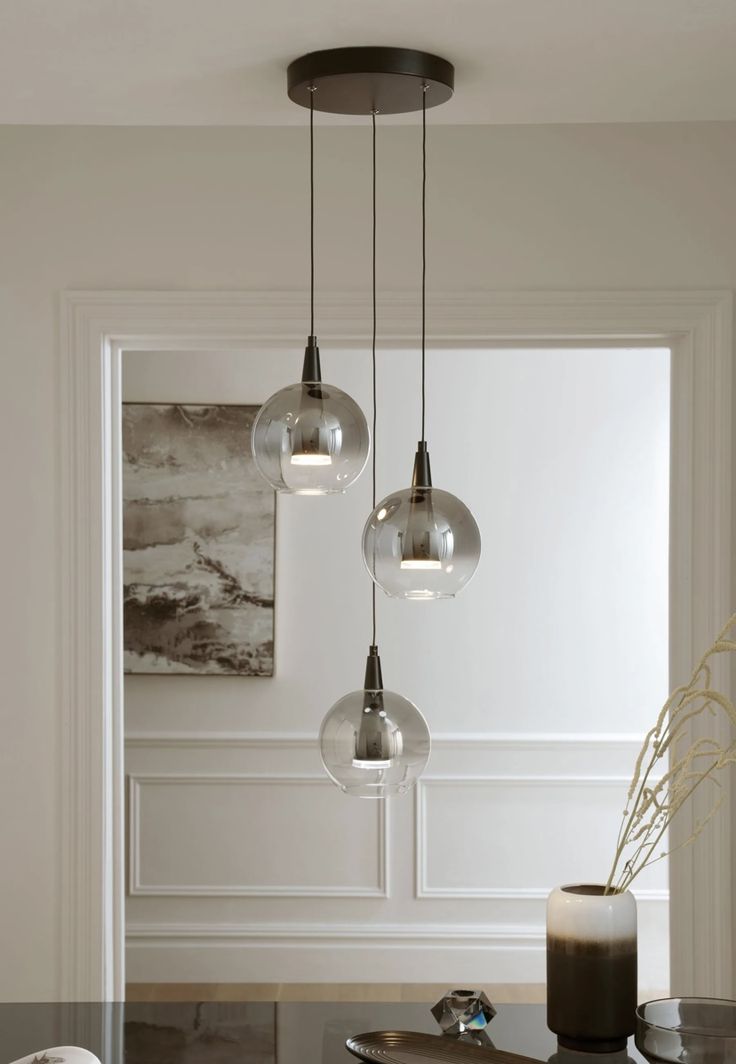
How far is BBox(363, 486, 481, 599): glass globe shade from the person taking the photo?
1.71 metres

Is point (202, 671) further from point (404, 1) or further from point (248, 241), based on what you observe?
point (404, 1)

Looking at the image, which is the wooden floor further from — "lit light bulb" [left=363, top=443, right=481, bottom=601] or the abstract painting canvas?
"lit light bulb" [left=363, top=443, right=481, bottom=601]

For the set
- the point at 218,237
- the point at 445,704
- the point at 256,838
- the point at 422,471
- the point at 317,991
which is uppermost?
the point at 218,237

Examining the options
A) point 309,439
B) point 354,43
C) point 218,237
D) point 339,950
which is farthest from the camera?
point 339,950

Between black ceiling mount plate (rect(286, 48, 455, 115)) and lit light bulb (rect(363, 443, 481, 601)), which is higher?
black ceiling mount plate (rect(286, 48, 455, 115))

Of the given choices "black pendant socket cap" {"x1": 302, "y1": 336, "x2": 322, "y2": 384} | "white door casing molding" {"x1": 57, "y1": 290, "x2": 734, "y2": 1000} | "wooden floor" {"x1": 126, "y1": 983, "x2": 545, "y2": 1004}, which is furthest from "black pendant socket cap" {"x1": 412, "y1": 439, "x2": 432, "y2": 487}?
"wooden floor" {"x1": 126, "y1": 983, "x2": 545, "y2": 1004}

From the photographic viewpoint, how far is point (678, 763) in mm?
1792

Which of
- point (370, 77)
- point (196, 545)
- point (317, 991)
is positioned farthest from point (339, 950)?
point (370, 77)

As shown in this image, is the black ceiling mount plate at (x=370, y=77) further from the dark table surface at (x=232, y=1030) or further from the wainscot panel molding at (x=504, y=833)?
the wainscot panel molding at (x=504, y=833)

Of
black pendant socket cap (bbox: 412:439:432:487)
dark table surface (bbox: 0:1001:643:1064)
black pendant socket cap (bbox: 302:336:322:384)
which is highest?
black pendant socket cap (bbox: 302:336:322:384)

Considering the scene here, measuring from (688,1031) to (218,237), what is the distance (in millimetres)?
2086

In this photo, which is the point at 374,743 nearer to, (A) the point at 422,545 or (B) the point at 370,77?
(A) the point at 422,545

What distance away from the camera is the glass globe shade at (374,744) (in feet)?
5.75

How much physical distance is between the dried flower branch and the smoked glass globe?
12.9 inches
